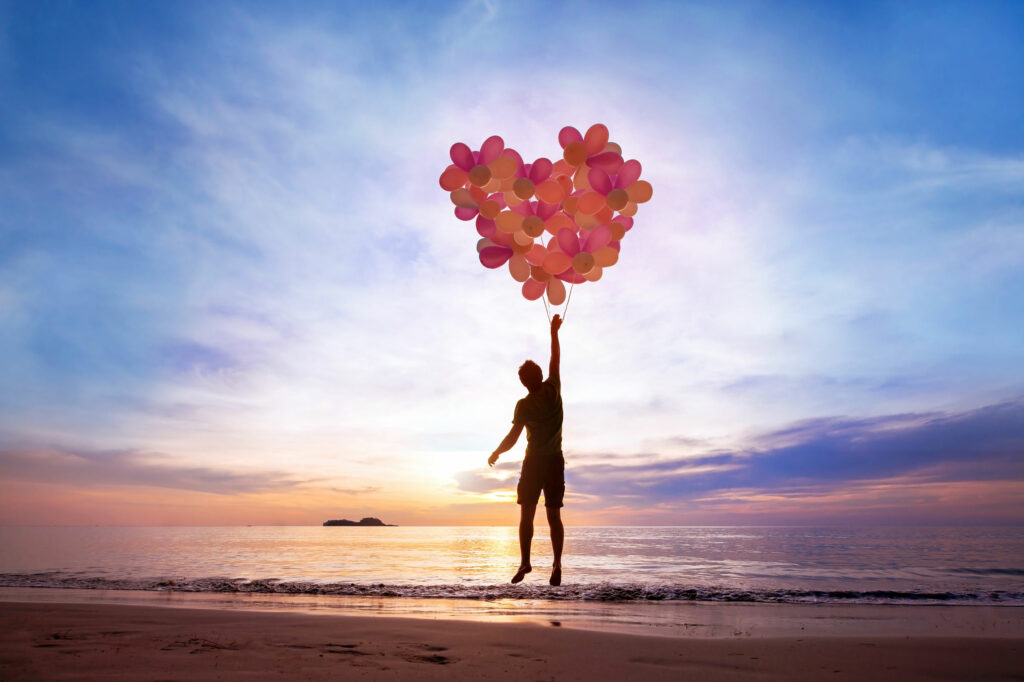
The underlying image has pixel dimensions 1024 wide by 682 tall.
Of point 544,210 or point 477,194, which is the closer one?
point 544,210

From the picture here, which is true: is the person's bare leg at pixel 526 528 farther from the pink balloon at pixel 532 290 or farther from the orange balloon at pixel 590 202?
the orange balloon at pixel 590 202

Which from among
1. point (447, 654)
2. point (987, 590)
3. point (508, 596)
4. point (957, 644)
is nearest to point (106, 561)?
point (508, 596)

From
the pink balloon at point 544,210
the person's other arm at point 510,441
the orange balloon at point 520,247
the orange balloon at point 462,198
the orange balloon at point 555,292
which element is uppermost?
the orange balloon at point 462,198

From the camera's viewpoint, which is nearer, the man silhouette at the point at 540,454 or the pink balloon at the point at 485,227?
the man silhouette at the point at 540,454

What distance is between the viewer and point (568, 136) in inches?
202

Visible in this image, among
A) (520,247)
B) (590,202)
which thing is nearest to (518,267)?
(520,247)

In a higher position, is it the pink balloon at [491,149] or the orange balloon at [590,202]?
the pink balloon at [491,149]

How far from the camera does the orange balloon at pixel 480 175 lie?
4.98 m

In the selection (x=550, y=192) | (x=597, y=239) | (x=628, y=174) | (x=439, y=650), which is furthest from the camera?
(x=439, y=650)

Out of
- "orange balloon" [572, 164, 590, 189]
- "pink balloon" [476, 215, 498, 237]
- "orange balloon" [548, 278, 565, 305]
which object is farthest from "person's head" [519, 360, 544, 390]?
"orange balloon" [572, 164, 590, 189]

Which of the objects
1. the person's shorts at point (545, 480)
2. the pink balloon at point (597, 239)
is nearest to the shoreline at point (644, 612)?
the person's shorts at point (545, 480)

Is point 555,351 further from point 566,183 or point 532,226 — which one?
point 566,183

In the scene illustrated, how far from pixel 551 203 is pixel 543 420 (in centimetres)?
181

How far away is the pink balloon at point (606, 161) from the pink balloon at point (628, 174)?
0.08 m
